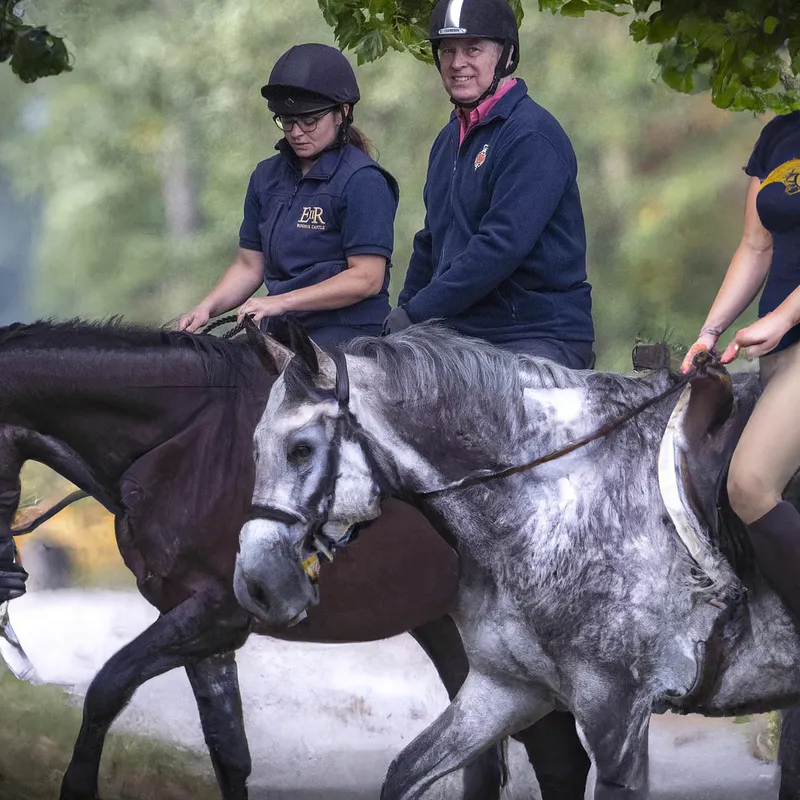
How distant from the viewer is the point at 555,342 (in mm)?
3736

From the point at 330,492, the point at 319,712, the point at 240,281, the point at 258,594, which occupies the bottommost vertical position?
the point at 319,712

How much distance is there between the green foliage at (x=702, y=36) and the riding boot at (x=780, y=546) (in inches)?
50.1

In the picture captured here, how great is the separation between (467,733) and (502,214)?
1415 millimetres

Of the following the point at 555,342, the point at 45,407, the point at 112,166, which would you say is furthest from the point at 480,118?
the point at 112,166

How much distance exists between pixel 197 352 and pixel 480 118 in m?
1.14

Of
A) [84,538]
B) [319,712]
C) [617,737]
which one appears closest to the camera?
[617,737]

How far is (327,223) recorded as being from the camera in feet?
14.4

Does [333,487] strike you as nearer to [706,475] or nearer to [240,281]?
[706,475]

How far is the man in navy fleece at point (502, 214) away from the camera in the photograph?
3.56 m

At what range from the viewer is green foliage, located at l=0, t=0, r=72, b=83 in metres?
4.40

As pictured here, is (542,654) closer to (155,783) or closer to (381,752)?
(155,783)

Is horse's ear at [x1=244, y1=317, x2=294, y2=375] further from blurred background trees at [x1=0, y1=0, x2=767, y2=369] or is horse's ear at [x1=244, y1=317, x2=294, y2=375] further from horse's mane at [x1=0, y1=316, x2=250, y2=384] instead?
blurred background trees at [x1=0, y1=0, x2=767, y2=369]

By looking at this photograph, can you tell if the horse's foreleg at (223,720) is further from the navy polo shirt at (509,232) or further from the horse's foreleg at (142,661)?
the navy polo shirt at (509,232)

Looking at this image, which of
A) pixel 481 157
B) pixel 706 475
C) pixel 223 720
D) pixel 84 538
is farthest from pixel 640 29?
pixel 84 538
